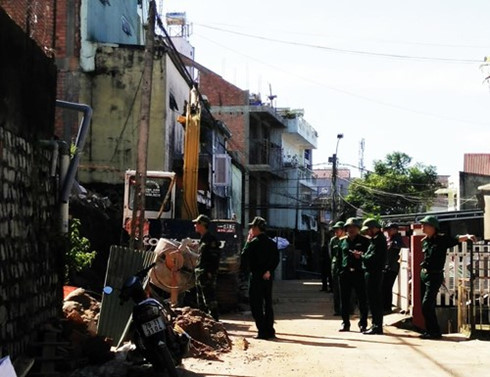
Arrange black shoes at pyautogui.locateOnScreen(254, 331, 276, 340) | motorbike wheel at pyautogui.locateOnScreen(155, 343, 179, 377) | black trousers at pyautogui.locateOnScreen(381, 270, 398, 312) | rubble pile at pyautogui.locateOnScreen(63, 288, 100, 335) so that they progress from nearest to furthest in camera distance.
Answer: motorbike wheel at pyautogui.locateOnScreen(155, 343, 179, 377) → rubble pile at pyautogui.locateOnScreen(63, 288, 100, 335) → black shoes at pyautogui.locateOnScreen(254, 331, 276, 340) → black trousers at pyautogui.locateOnScreen(381, 270, 398, 312)

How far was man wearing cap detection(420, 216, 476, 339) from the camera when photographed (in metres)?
10.1

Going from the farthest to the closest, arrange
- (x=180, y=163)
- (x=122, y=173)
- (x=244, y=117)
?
(x=244, y=117), (x=180, y=163), (x=122, y=173)

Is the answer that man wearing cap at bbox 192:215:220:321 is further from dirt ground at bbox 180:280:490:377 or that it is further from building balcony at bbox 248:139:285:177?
building balcony at bbox 248:139:285:177

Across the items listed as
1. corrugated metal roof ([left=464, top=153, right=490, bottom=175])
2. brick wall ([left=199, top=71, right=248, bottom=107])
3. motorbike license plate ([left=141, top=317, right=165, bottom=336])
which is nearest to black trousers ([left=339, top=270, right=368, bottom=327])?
motorbike license plate ([left=141, top=317, right=165, bottom=336])

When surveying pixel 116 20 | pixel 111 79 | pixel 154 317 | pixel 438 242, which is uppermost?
pixel 116 20

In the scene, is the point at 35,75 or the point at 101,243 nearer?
the point at 35,75

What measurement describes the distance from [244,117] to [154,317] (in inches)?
1321

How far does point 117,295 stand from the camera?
7.93 meters

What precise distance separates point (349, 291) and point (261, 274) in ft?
5.79

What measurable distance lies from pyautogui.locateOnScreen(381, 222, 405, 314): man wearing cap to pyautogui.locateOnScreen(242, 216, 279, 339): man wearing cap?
366 cm

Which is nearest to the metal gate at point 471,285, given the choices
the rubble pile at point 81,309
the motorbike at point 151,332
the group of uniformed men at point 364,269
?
the group of uniformed men at point 364,269

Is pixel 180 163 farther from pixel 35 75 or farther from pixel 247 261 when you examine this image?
pixel 35 75

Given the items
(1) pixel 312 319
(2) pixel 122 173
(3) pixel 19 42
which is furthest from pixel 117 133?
(3) pixel 19 42

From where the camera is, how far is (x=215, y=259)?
10531 millimetres
